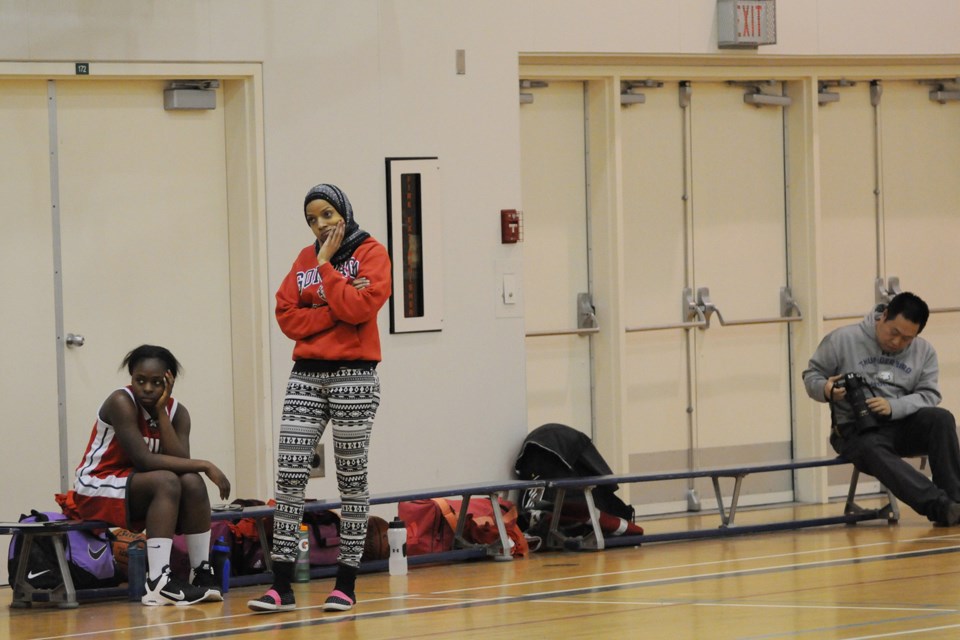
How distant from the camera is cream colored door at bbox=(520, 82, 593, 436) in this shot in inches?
370

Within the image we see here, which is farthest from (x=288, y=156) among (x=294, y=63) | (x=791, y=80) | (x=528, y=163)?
(x=791, y=80)

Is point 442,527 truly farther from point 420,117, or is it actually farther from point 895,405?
Answer: point 895,405

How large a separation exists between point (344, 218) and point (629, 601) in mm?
1769

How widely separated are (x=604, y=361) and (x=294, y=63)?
250cm

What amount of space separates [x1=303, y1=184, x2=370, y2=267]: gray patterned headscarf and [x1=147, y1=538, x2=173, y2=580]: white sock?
1.32 m

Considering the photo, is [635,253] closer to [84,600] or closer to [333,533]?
[333,533]

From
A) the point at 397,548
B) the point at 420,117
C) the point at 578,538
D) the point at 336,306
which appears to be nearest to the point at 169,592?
the point at 397,548

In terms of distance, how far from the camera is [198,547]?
6887 mm

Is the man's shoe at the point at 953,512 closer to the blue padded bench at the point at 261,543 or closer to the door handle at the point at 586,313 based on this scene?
the blue padded bench at the point at 261,543

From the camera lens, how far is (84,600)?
6945 millimetres

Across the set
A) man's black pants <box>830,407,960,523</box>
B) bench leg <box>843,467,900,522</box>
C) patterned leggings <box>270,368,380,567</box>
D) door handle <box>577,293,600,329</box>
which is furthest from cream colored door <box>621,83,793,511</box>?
patterned leggings <box>270,368,380,567</box>

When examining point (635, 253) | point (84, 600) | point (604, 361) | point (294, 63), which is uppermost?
point (294, 63)

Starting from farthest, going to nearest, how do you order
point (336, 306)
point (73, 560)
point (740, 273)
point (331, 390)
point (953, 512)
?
point (740, 273) → point (953, 512) → point (73, 560) → point (331, 390) → point (336, 306)

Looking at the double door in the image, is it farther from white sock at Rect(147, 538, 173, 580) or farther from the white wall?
white sock at Rect(147, 538, 173, 580)
